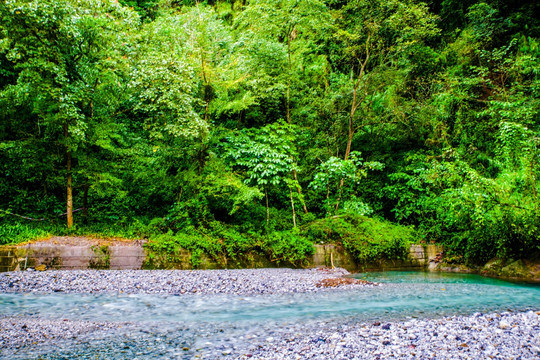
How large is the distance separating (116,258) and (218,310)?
450cm

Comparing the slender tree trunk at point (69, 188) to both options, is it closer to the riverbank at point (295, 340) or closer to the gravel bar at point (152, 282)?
the gravel bar at point (152, 282)

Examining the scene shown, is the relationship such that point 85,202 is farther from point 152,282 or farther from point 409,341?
point 409,341

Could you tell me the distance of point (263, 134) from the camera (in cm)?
1101

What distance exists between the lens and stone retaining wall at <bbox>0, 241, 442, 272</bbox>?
7.21 metres

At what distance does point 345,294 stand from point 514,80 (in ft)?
39.0

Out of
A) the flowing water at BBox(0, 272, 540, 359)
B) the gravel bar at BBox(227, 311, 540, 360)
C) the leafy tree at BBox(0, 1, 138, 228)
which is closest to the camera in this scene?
the gravel bar at BBox(227, 311, 540, 360)

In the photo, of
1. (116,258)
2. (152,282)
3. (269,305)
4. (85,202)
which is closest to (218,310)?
(269,305)

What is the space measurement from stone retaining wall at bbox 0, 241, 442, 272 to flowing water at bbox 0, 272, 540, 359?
2312 millimetres

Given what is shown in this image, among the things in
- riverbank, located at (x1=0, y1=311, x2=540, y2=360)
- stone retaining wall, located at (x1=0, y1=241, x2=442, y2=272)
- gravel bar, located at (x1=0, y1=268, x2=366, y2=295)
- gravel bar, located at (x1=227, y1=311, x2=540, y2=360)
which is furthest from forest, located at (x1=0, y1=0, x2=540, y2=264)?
gravel bar, located at (x1=227, y1=311, x2=540, y2=360)

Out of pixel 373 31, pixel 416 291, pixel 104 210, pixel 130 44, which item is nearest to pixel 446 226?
pixel 416 291

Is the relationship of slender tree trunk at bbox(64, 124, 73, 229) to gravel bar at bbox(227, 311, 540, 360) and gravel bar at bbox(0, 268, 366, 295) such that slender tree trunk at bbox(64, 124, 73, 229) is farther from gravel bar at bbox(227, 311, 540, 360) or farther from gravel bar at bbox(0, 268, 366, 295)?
gravel bar at bbox(227, 311, 540, 360)

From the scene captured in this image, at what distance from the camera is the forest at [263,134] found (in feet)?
27.9

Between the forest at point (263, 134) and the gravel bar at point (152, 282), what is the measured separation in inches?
55.9

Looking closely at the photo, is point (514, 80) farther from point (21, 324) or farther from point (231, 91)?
point (21, 324)
